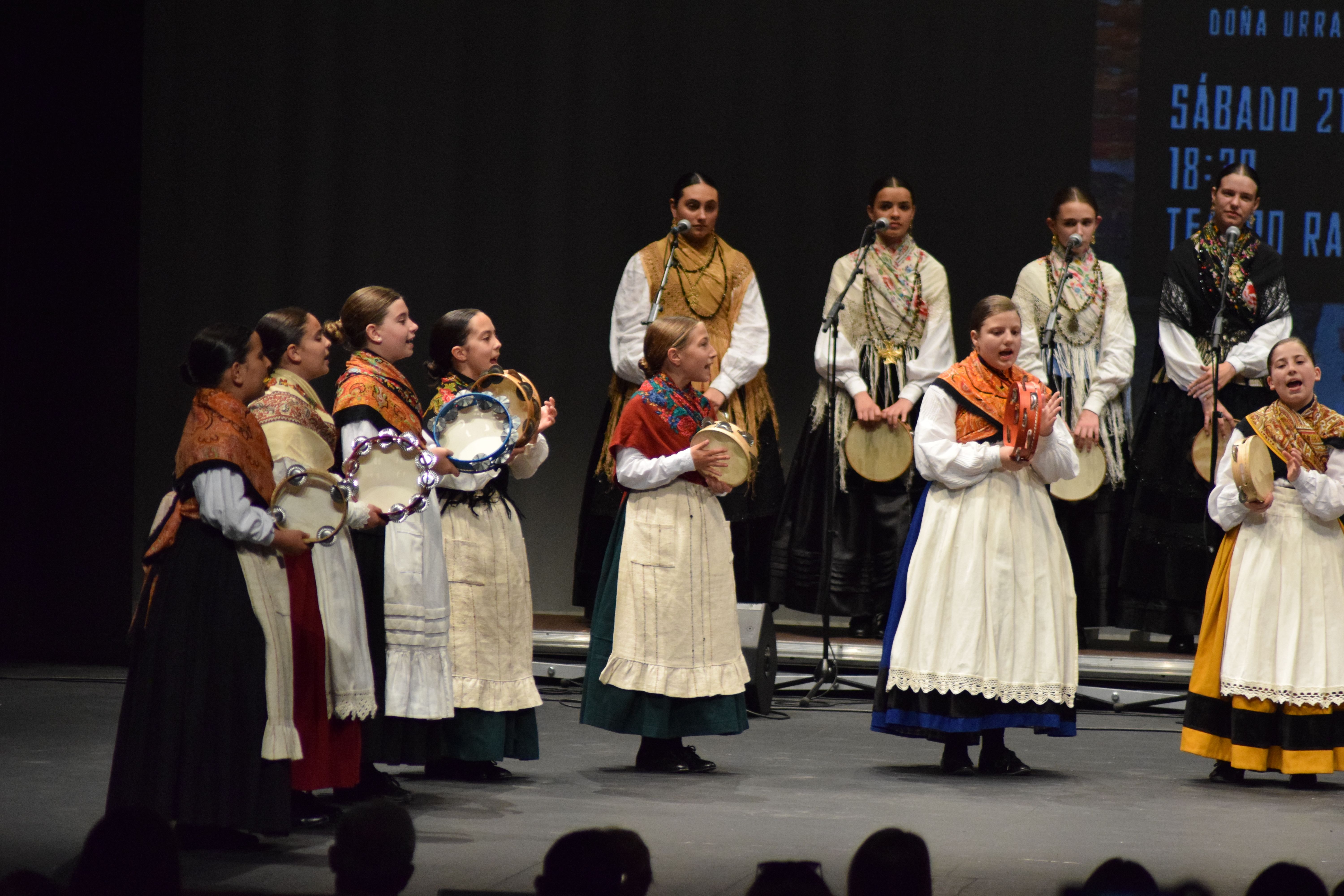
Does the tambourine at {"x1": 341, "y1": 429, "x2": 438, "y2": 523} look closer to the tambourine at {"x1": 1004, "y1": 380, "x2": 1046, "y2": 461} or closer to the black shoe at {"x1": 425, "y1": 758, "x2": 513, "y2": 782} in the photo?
the black shoe at {"x1": 425, "y1": 758, "x2": 513, "y2": 782}

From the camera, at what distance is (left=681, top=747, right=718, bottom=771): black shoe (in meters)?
4.98

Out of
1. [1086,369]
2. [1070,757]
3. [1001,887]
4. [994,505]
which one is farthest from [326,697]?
[1086,369]

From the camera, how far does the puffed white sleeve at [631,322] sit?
6.73 metres

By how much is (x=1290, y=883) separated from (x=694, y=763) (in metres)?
2.75

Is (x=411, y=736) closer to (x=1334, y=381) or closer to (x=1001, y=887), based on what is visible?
(x=1001, y=887)

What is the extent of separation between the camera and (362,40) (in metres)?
8.01

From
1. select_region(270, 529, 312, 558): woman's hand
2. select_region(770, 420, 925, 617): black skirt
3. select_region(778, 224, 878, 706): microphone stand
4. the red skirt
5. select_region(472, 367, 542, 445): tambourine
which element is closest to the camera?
select_region(270, 529, 312, 558): woman's hand

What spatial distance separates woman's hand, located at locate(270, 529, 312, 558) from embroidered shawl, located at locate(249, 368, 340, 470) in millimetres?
306

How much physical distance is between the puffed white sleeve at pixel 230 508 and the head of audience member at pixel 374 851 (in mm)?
931

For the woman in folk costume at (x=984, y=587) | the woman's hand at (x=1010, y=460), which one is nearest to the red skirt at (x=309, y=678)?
the woman in folk costume at (x=984, y=587)

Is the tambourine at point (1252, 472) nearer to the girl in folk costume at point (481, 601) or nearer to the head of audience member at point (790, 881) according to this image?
the girl in folk costume at point (481, 601)

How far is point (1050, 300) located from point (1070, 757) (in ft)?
6.84

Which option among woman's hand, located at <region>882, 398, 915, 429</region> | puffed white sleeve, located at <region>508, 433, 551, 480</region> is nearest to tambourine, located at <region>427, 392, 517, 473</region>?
puffed white sleeve, located at <region>508, 433, 551, 480</region>

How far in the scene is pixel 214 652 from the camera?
11.8 feet
